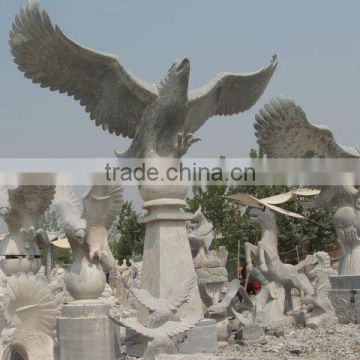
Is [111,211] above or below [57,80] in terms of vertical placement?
below

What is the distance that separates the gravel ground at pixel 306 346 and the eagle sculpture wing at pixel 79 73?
106 inches

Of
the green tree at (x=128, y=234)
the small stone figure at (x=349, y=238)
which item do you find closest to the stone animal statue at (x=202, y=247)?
the small stone figure at (x=349, y=238)

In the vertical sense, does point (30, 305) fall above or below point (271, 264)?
below

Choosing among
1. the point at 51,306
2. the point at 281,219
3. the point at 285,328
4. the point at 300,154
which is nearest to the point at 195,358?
the point at 51,306

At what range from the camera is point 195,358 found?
366 centimetres

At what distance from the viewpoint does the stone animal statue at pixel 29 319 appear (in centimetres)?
603

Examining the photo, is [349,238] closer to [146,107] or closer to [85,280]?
[146,107]

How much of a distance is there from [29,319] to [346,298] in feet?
11.6

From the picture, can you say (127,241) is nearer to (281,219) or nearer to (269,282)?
(281,219)

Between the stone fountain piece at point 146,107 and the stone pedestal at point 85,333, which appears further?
the stone fountain piece at point 146,107

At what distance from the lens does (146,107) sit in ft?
19.7

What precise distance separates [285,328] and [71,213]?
10.0ft

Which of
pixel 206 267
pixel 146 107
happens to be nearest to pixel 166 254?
pixel 146 107

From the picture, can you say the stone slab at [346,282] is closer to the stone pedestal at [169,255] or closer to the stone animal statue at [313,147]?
the stone animal statue at [313,147]
